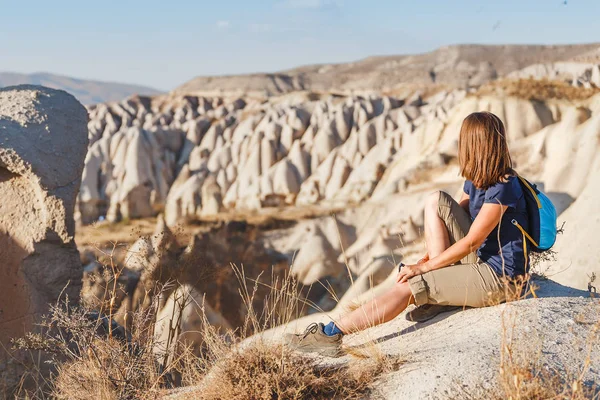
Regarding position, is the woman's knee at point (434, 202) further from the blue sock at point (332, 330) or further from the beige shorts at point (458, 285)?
the blue sock at point (332, 330)

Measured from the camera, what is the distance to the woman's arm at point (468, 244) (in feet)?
11.1

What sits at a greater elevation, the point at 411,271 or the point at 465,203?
the point at 465,203

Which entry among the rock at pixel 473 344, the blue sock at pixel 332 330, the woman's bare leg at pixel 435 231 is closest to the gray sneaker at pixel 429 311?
the rock at pixel 473 344

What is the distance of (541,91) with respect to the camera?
64.0 ft

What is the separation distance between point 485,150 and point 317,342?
1.31 metres

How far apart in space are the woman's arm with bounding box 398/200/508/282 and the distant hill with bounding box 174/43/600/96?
47462mm

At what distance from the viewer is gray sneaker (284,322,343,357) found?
3.50 m

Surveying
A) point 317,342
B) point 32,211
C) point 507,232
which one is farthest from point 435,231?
point 32,211

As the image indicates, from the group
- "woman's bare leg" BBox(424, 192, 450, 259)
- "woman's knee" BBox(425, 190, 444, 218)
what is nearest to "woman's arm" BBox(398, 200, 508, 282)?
"woman's bare leg" BBox(424, 192, 450, 259)

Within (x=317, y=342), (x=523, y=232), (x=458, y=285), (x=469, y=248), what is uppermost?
(x=523, y=232)

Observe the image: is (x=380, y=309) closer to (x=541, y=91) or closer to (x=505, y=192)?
(x=505, y=192)

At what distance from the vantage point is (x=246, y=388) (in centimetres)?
301

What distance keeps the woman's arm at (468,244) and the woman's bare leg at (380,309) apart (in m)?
0.07

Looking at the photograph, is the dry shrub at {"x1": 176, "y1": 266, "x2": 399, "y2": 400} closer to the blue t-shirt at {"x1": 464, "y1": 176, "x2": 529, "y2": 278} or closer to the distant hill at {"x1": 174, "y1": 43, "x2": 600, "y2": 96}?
the blue t-shirt at {"x1": 464, "y1": 176, "x2": 529, "y2": 278}
